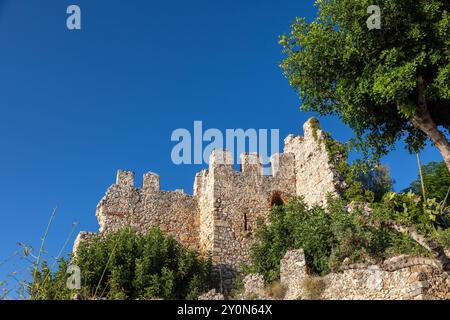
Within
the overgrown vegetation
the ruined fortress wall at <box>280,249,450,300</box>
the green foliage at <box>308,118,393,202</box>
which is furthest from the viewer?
the green foliage at <box>308,118,393,202</box>

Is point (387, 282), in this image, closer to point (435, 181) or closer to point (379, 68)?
point (379, 68)

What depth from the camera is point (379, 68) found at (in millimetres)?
14703

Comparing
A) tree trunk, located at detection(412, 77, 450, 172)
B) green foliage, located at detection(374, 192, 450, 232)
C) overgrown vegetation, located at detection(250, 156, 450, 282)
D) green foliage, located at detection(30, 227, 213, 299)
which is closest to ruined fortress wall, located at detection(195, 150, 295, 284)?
overgrown vegetation, located at detection(250, 156, 450, 282)

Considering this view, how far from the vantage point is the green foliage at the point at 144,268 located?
1769cm

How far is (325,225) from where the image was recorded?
17.0m

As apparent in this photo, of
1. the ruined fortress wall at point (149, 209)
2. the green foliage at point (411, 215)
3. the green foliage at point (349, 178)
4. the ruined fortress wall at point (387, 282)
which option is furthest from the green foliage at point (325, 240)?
the ruined fortress wall at point (149, 209)

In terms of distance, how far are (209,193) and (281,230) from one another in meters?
5.07

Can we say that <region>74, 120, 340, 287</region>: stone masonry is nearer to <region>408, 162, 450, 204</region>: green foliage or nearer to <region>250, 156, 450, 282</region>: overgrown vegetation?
<region>250, 156, 450, 282</region>: overgrown vegetation

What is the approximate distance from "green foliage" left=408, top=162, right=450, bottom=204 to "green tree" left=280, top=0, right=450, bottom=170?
6.89 meters

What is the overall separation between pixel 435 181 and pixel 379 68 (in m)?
11.0

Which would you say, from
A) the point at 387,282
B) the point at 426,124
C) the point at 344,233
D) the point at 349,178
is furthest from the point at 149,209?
the point at 426,124

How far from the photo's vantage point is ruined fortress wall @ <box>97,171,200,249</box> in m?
22.8
